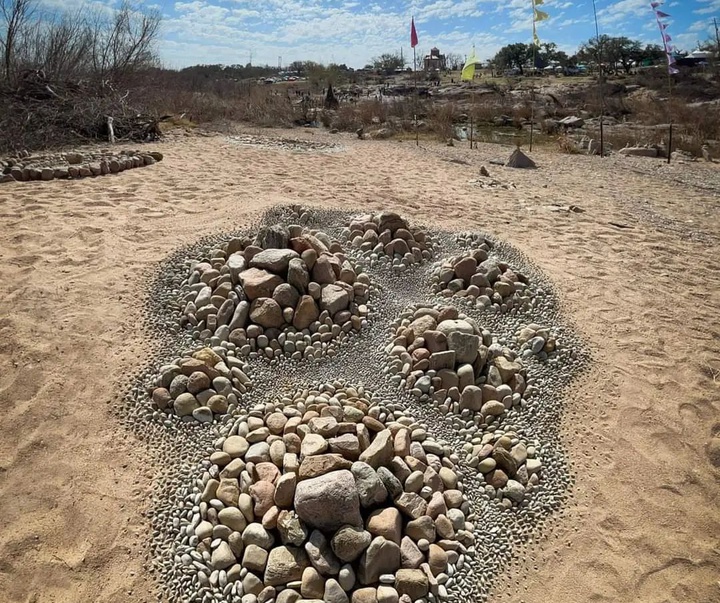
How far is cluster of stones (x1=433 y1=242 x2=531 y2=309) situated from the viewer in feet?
12.9

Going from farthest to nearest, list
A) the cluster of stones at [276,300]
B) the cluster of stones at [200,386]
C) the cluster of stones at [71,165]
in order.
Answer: the cluster of stones at [71,165] → the cluster of stones at [276,300] → the cluster of stones at [200,386]

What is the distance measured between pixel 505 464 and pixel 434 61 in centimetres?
4865

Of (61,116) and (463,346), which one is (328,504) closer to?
(463,346)

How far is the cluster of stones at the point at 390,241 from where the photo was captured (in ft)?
14.0

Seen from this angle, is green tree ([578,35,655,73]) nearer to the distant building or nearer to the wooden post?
the distant building

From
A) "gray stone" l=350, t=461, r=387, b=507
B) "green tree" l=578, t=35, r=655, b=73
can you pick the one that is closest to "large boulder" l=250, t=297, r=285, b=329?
"gray stone" l=350, t=461, r=387, b=507

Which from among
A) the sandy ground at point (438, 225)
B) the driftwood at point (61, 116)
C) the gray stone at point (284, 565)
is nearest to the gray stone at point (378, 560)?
the gray stone at point (284, 565)

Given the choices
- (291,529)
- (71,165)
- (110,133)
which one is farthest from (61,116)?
(291,529)

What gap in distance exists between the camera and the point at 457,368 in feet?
10.5

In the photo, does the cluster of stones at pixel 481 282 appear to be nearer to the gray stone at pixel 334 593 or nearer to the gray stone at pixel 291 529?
the gray stone at pixel 291 529

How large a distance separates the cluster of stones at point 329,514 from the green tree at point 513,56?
44.9 meters

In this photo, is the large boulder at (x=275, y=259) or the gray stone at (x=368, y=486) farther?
the large boulder at (x=275, y=259)

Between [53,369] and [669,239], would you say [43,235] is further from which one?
[669,239]

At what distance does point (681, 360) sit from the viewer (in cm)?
362
